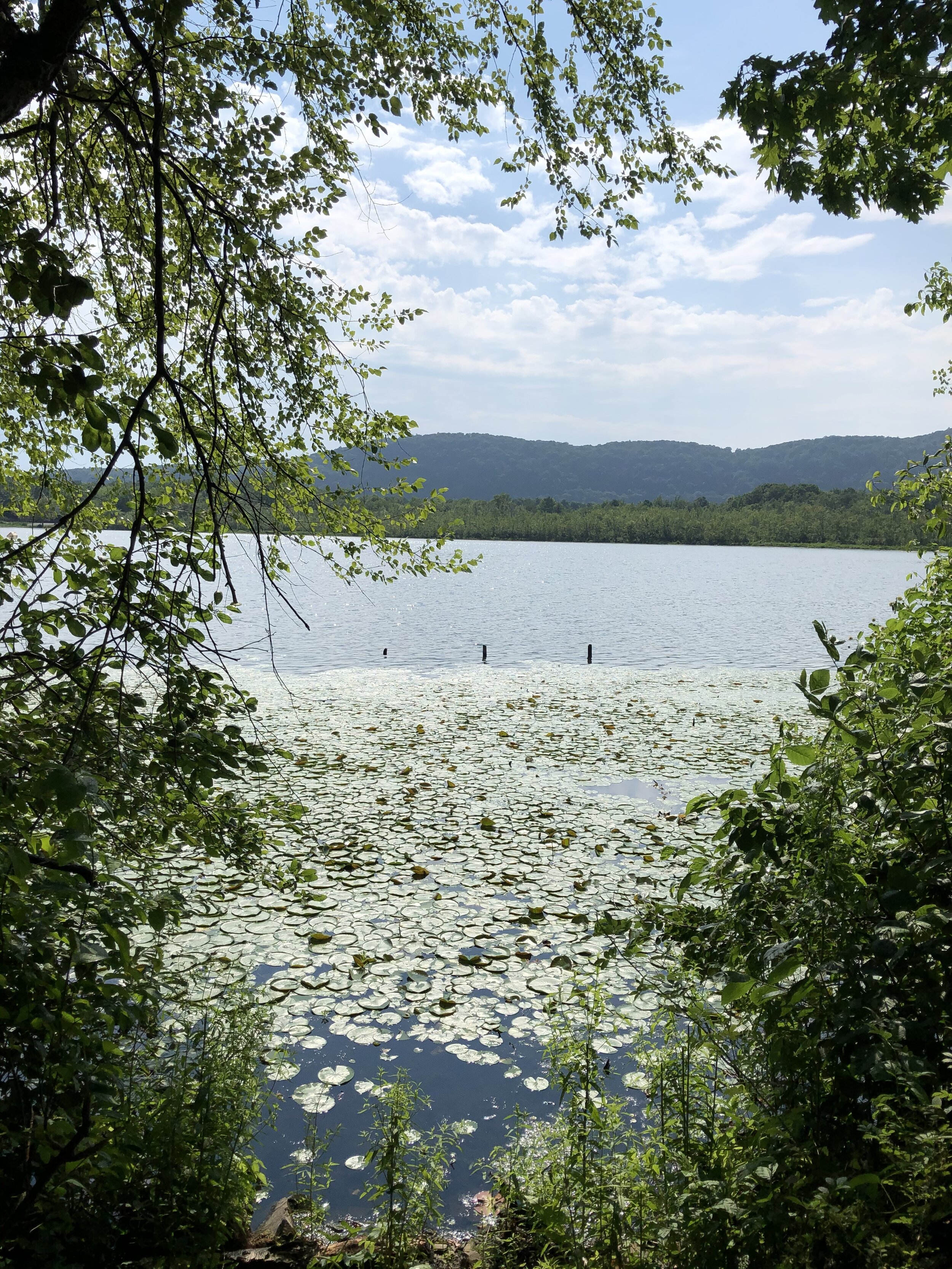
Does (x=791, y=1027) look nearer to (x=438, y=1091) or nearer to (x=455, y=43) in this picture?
(x=438, y=1091)

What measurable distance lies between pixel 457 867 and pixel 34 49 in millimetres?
6997

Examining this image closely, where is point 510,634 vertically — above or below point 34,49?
below

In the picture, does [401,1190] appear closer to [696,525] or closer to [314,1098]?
[314,1098]

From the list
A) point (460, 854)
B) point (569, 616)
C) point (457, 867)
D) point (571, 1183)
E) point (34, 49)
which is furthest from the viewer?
point (569, 616)

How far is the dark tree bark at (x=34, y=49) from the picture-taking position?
2.44 meters

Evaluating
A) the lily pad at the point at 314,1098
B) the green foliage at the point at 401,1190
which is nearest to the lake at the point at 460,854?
Result: the lily pad at the point at 314,1098

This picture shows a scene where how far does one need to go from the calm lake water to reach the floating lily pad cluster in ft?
8.08

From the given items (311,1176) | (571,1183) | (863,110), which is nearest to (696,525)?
(863,110)

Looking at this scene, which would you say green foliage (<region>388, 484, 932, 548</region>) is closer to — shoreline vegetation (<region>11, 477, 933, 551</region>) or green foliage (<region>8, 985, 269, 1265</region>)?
shoreline vegetation (<region>11, 477, 933, 551</region>)

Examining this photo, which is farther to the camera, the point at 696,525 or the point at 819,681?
the point at 696,525

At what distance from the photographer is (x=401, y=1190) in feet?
10.1

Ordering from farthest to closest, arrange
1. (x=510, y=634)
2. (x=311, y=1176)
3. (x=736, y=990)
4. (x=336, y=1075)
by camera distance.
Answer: (x=510, y=634) < (x=336, y=1075) < (x=311, y=1176) < (x=736, y=990)

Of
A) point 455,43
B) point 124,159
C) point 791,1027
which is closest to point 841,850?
point 791,1027

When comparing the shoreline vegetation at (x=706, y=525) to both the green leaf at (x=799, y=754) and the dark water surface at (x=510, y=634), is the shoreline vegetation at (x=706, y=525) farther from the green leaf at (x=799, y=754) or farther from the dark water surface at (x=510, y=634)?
the green leaf at (x=799, y=754)
